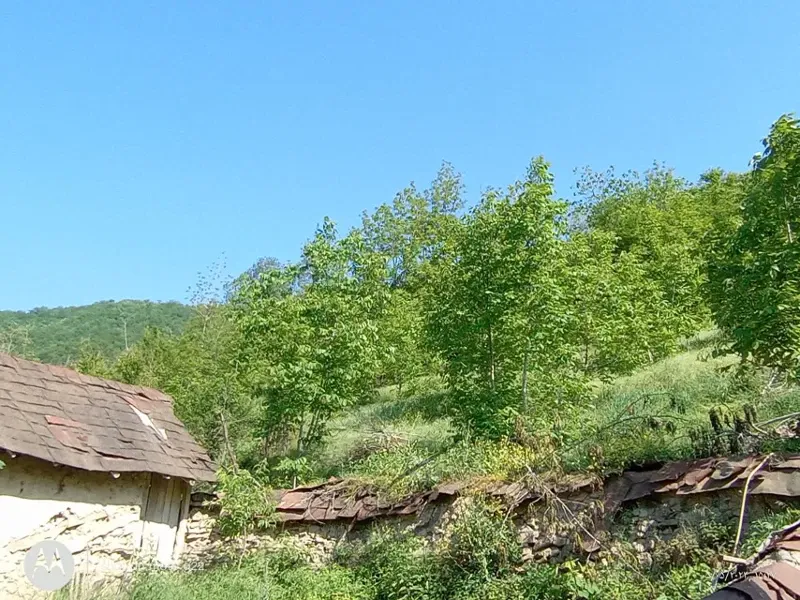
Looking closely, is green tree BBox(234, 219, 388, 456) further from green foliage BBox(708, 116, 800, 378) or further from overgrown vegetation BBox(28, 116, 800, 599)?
green foliage BBox(708, 116, 800, 378)

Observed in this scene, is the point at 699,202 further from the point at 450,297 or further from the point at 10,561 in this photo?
the point at 10,561

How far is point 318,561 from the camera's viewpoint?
9.49 meters

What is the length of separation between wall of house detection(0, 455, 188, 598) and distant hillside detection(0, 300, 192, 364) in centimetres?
2122

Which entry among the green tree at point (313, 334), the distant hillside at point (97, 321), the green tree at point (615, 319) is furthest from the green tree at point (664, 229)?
the distant hillside at point (97, 321)

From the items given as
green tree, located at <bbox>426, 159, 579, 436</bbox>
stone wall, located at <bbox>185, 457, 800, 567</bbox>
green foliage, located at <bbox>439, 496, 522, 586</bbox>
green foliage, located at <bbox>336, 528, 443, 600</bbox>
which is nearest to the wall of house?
stone wall, located at <bbox>185, 457, 800, 567</bbox>

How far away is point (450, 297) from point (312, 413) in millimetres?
3447

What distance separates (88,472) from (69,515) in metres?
0.59

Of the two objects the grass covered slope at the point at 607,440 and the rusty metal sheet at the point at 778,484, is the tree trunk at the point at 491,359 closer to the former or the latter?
the grass covered slope at the point at 607,440

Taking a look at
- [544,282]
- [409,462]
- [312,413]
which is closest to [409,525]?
[409,462]

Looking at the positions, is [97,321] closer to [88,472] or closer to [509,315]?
[88,472]

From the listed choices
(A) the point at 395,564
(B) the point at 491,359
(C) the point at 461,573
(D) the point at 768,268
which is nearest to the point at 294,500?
(A) the point at 395,564

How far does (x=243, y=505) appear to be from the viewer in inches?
378

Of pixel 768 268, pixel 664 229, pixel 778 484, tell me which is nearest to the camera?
pixel 778 484

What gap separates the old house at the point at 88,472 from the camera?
791cm
